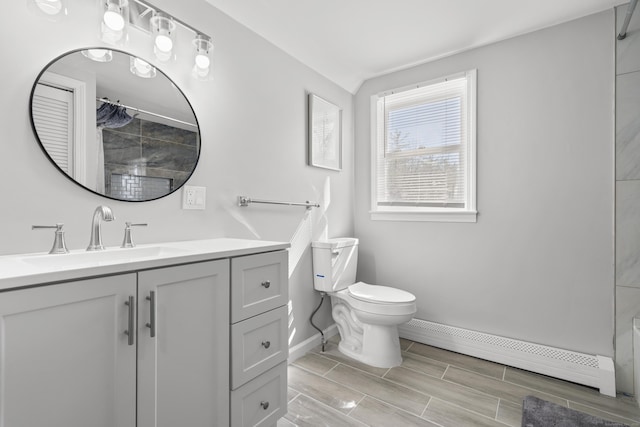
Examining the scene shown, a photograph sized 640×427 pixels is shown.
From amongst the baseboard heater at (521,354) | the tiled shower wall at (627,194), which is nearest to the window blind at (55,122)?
the baseboard heater at (521,354)

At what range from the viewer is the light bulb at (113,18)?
1.24m

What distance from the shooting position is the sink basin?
1.00m

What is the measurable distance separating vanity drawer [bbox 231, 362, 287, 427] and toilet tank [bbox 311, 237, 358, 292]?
0.91m

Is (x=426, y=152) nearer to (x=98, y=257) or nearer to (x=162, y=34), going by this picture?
(x=162, y=34)

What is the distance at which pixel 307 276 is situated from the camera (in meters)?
2.40

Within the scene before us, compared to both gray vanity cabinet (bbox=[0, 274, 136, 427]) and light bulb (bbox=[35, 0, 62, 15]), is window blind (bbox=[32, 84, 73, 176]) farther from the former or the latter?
gray vanity cabinet (bbox=[0, 274, 136, 427])

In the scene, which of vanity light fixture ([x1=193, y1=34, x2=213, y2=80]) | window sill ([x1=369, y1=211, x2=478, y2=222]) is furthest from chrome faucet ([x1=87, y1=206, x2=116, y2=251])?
window sill ([x1=369, y1=211, x2=478, y2=222])

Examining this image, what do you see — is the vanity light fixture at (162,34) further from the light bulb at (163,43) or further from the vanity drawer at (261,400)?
the vanity drawer at (261,400)

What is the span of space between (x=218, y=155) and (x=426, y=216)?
1660mm

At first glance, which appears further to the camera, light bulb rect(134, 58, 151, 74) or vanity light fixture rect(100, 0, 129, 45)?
light bulb rect(134, 58, 151, 74)

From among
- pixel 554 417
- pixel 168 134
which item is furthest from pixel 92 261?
pixel 554 417

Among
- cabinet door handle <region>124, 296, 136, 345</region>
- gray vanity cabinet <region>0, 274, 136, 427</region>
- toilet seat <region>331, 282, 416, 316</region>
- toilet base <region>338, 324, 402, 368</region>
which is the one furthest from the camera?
toilet base <region>338, 324, 402, 368</region>

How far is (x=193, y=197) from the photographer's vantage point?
5.26 ft

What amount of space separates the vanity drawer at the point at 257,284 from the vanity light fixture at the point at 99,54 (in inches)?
38.7
